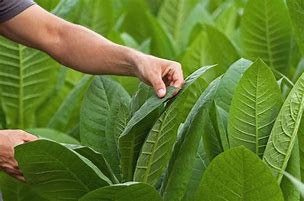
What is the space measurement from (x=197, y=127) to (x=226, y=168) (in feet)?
0.67

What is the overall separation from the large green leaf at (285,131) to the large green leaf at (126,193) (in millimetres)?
332

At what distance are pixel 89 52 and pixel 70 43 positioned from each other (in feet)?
0.23

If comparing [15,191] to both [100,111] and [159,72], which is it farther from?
[159,72]

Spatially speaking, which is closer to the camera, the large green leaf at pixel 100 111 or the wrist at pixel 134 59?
the wrist at pixel 134 59

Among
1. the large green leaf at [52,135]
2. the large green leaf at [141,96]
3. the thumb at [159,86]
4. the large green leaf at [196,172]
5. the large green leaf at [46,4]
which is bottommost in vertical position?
the large green leaf at [52,135]

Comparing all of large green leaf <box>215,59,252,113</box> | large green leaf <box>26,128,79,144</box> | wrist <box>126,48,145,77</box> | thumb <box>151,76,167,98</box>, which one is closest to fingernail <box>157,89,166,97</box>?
thumb <box>151,76,167,98</box>

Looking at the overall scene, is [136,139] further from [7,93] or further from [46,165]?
[7,93]

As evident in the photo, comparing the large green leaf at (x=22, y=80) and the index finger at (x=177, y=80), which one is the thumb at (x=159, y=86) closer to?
the index finger at (x=177, y=80)

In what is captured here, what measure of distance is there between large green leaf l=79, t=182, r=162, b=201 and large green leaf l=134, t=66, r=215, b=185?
0.15m

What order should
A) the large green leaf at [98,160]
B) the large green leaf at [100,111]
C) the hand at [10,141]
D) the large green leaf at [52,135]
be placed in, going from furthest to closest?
the large green leaf at [52,135] → the large green leaf at [100,111] → the large green leaf at [98,160] → the hand at [10,141]

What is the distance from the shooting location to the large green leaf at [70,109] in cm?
353

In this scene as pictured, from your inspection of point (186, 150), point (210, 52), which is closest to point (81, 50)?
point (186, 150)

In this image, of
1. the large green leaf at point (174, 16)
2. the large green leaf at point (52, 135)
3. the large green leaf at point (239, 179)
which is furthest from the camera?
the large green leaf at point (174, 16)

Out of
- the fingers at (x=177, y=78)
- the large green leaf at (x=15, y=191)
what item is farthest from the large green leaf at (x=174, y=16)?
the fingers at (x=177, y=78)
